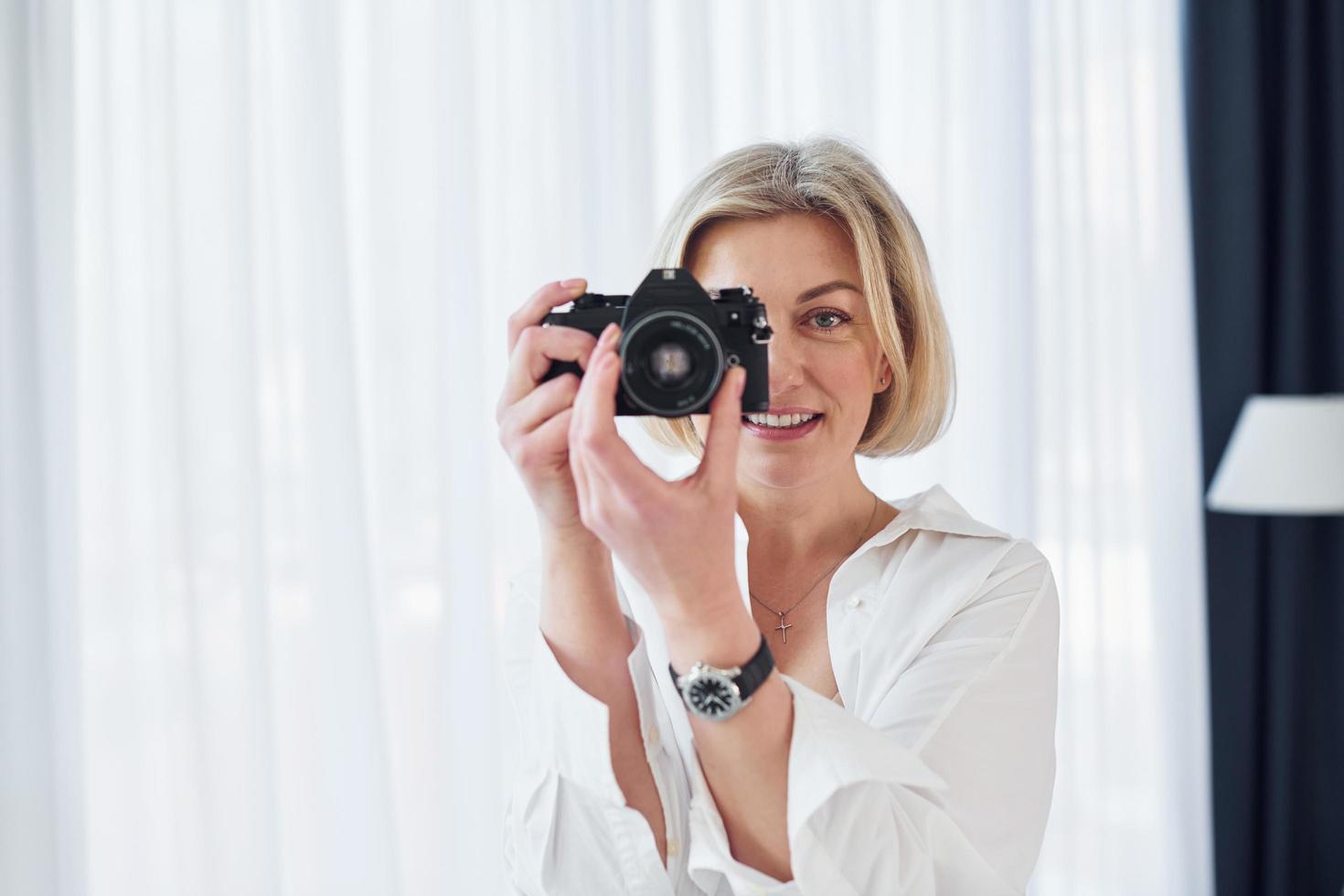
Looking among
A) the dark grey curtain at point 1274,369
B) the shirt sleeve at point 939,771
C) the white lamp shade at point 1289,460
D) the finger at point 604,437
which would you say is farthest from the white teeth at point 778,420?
the dark grey curtain at point 1274,369

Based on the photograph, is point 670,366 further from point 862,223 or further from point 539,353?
point 862,223

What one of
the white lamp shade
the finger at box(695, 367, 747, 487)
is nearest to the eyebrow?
the finger at box(695, 367, 747, 487)

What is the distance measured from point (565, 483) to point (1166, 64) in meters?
2.02

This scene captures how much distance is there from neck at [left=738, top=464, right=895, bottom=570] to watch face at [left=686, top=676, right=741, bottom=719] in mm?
449

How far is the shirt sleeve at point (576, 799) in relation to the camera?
79 centimetres

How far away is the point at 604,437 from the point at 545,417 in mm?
129

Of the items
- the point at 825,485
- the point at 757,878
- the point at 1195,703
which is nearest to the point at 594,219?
the point at 825,485

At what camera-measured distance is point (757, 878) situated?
2.38 feet

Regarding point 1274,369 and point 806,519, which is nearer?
point 806,519

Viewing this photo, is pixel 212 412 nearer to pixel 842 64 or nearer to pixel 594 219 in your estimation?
pixel 594 219

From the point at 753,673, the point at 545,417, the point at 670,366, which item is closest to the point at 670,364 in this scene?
the point at 670,366

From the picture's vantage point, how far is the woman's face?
3.37 ft

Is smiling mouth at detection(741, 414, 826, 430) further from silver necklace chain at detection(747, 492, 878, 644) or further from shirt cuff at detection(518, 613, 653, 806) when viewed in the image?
shirt cuff at detection(518, 613, 653, 806)

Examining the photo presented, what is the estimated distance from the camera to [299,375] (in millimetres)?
1812
